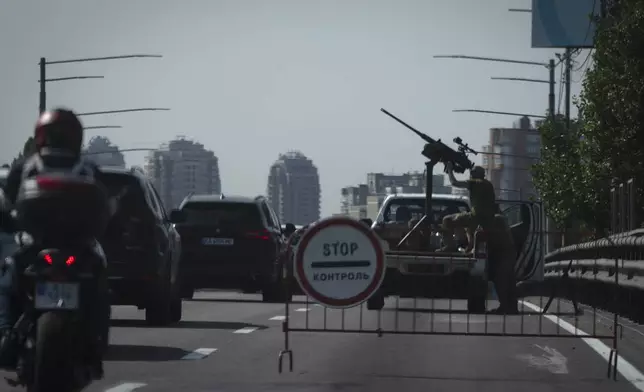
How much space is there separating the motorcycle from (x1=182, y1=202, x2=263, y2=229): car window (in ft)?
61.0

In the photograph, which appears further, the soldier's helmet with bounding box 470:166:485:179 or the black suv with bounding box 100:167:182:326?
the soldier's helmet with bounding box 470:166:485:179

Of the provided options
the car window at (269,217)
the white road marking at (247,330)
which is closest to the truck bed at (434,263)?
the white road marking at (247,330)

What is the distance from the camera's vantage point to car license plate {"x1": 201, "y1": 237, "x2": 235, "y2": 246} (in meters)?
27.9

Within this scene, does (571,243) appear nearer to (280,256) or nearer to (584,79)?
(280,256)

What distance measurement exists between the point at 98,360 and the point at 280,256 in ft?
64.4

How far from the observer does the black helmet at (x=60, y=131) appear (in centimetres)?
946

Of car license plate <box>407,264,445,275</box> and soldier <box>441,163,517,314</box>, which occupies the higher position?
soldier <box>441,163,517,314</box>

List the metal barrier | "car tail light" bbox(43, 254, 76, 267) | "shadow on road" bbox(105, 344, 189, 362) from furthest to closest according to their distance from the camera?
"shadow on road" bbox(105, 344, 189, 362) < the metal barrier < "car tail light" bbox(43, 254, 76, 267)

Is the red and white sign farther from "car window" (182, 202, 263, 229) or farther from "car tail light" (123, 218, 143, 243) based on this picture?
"car window" (182, 202, 263, 229)

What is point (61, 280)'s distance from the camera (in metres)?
9.12

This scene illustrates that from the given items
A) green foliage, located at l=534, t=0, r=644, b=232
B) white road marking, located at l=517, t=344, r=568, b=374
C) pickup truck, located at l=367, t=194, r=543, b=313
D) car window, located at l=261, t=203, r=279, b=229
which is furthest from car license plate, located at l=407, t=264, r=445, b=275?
green foliage, located at l=534, t=0, r=644, b=232

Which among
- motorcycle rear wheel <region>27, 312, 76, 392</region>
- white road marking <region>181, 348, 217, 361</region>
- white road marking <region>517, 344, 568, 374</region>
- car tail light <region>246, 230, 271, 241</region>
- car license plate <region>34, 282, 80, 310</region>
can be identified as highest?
car tail light <region>246, 230, 271, 241</region>

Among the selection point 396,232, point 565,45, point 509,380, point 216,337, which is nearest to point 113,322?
point 216,337

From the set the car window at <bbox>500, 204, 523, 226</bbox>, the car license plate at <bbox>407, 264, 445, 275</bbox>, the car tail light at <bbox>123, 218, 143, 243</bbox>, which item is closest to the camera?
the car license plate at <bbox>407, 264, 445, 275</bbox>
